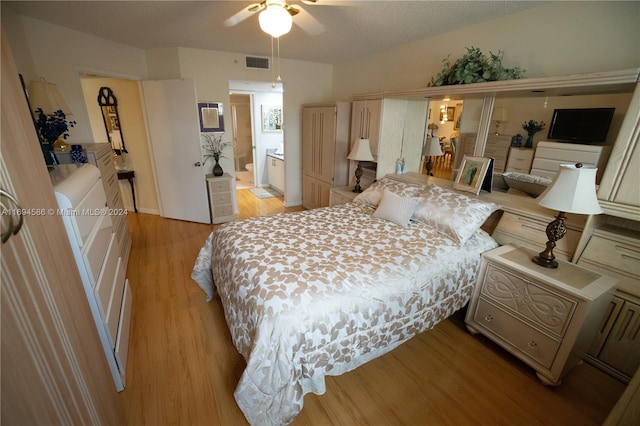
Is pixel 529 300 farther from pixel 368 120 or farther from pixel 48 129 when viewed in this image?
pixel 48 129

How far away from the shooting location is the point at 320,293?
57.6 inches

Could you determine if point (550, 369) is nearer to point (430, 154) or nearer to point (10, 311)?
point (430, 154)

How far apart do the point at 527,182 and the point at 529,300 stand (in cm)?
99

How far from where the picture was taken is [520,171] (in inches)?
87.7

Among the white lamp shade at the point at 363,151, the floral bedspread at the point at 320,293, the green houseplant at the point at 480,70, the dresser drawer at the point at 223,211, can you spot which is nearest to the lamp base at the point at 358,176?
the white lamp shade at the point at 363,151

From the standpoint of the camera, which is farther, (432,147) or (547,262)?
(432,147)

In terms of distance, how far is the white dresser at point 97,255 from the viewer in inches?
53.9

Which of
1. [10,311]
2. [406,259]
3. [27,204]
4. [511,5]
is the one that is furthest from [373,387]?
[511,5]

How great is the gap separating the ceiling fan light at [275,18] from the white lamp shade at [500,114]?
70.1 inches

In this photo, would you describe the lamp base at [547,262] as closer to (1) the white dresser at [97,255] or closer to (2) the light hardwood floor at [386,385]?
(2) the light hardwood floor at [386,385]

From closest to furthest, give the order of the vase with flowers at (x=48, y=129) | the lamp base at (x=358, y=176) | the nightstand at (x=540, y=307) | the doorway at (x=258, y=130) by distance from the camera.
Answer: the nightstand at (x=540, y=307)
the vase with flowers at (x=48, y=129)
the lamp base at (x=358, y=176)
the doorway at (x=258, y=130)

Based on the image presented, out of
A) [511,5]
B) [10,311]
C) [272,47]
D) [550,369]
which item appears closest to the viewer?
[10,311]

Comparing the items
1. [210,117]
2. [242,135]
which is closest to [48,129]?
[210,117]

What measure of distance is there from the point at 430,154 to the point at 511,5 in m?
1.32
